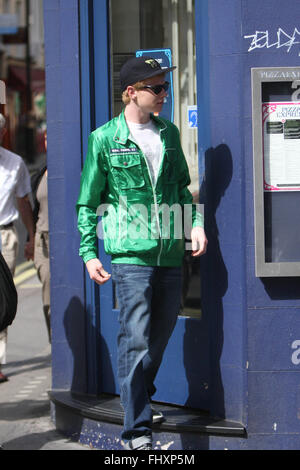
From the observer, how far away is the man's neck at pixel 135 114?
14.3ft

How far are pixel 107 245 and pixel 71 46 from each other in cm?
136

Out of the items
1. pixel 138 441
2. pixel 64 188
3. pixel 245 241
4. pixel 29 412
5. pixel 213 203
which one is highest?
pixel 64 188

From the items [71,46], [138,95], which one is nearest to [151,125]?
[138,95]

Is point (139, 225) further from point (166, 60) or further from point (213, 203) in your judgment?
point (166, 60)

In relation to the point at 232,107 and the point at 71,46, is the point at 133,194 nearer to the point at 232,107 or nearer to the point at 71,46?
the point at 232,107

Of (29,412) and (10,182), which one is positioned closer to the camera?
(29,412)

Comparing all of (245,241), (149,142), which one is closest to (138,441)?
(245,241)

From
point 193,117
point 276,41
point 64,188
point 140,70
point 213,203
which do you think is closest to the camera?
point 140,70

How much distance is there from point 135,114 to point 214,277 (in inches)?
36.6

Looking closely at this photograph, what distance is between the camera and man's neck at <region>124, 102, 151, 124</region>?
4.36m

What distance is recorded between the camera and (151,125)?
4414 millimetres

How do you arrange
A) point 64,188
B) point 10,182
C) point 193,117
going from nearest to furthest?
point 193,117
point 64,188
point 10,182

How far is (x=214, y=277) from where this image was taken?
4.65 meters

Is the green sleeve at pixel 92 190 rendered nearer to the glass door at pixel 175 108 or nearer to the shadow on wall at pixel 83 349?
the glass door at pixel 175 108
